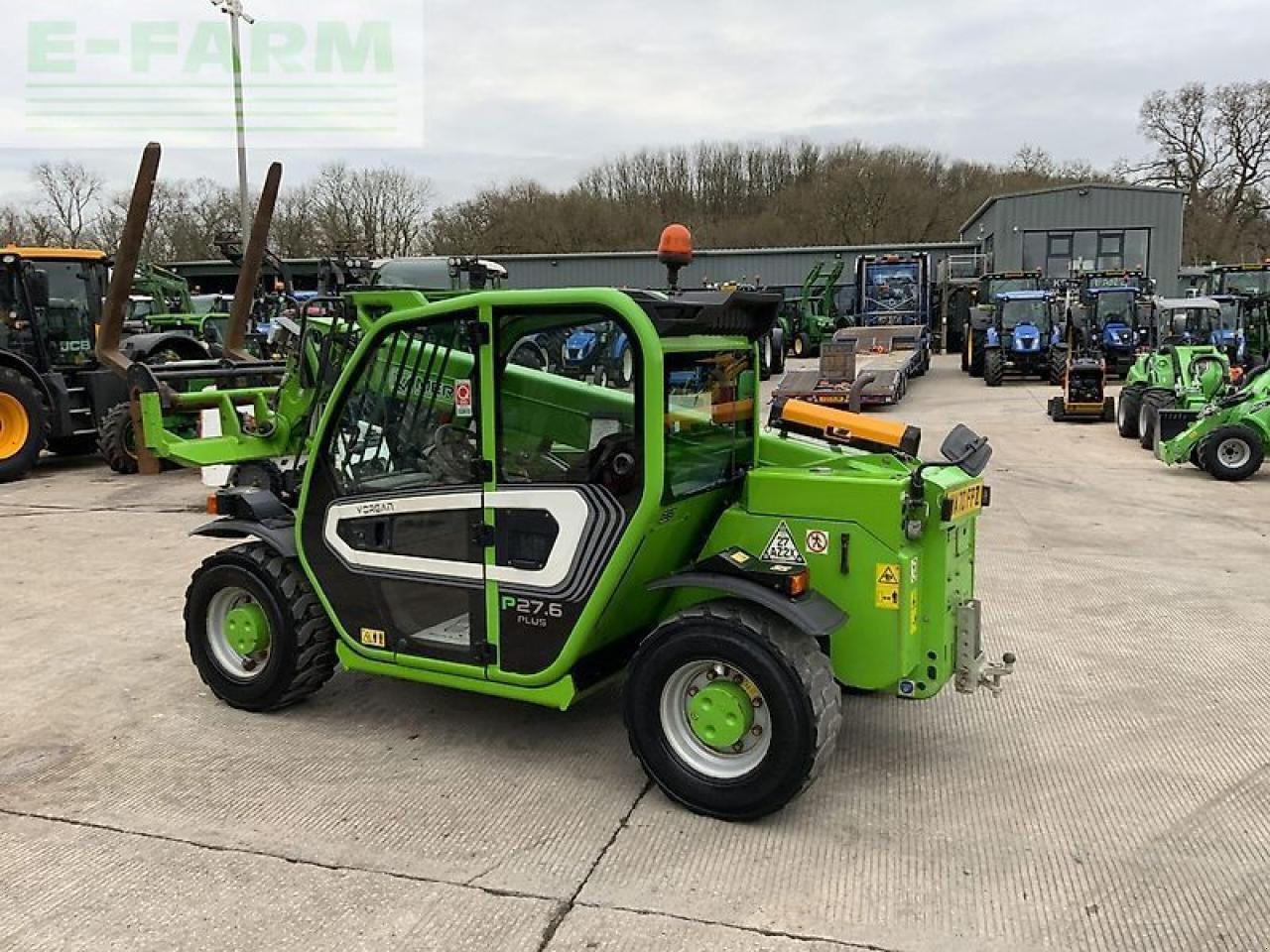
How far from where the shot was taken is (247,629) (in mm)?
4621

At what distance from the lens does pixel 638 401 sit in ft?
11.5

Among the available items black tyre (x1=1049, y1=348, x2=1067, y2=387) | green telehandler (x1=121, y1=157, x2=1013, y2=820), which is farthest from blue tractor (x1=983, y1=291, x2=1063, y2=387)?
green telehandler (x1=121, y1=157, x2=1013, y2=820)


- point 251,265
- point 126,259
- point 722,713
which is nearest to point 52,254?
point 126,259

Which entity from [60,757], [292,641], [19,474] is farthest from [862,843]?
[19,474]

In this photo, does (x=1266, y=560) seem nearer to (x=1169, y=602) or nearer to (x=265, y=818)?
(x=1169, y=602)

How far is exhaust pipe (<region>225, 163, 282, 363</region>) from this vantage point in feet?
27.9

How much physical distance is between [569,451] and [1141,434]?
11205 mm

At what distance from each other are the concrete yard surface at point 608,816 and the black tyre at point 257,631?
16 centimetres

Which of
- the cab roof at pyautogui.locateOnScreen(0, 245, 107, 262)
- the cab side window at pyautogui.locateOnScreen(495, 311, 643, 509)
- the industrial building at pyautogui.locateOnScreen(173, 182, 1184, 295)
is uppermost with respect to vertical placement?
the industrial building at pyautogui.locateOnScreen(173, 182, 1184, 295)

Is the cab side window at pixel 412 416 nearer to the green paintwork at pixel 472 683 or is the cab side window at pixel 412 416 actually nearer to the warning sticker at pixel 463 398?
the warning sticker at pixel 463 398

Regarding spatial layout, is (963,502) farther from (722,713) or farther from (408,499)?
(408,499)

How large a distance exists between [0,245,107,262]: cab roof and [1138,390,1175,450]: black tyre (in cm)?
1253

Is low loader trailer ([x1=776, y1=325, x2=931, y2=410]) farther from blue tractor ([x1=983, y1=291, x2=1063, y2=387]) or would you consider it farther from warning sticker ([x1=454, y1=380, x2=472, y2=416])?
warning sticker ([x1=454, y1=380, x2=472, y2=416])

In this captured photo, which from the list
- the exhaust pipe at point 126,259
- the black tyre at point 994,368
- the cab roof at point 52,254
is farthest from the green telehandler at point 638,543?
the black tyre at point 994,368
